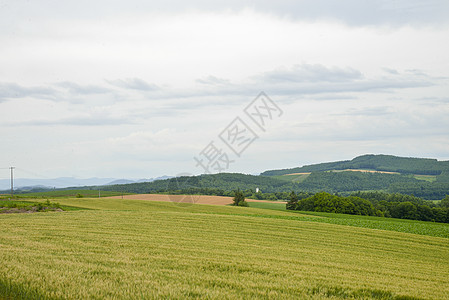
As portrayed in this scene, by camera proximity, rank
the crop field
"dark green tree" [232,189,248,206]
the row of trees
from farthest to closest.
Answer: the row of trees → "dark green tree" [232,189,248,206] → the crop field

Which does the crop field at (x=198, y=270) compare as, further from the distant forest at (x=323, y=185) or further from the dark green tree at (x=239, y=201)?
the distant forest at (x=323, y=185)

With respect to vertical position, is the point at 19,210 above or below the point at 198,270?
below

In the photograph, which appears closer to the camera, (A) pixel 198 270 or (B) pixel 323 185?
(A) pixel 198 270

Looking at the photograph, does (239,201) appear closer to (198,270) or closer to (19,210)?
(19,210)

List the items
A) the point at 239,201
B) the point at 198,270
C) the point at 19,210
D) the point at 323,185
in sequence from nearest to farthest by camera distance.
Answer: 1. the point at 198,270
2. the point at 19,210
3. the point at 239,201
4. the point at 323,185

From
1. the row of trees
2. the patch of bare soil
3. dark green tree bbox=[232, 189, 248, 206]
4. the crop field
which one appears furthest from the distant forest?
the crop field

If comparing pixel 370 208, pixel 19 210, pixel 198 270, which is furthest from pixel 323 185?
pixel 198 270

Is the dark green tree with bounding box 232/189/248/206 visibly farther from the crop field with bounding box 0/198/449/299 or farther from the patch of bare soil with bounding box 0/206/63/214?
the crop field with bounding box 0/198/449/299

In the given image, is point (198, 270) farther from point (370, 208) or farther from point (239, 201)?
point (370, 208)

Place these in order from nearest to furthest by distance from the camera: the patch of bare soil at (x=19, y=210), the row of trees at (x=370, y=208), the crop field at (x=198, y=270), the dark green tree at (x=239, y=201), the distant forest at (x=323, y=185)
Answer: the crop field at (x=198, y=270)
the patch of bare soil at (x=19, y=210)
the dark green tree at (x=239, y=201)
the row of trees at (x=370, y=208)
the distant forest at (x=323, y=185)

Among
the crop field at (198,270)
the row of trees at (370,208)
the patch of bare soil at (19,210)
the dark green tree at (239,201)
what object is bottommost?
the row of trees at (370,208)

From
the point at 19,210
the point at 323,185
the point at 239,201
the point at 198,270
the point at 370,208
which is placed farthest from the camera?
the point at 323,185

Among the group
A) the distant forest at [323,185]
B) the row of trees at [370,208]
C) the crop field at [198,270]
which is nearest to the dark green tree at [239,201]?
the row of trees at [370,208]

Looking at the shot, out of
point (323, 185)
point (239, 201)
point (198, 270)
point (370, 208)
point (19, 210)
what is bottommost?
point (370, 208)
